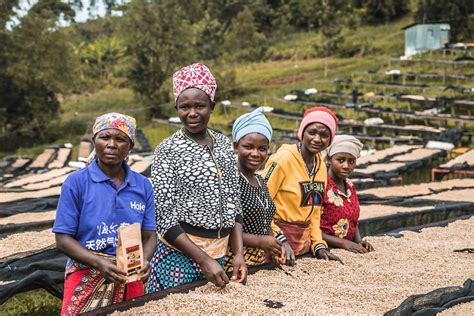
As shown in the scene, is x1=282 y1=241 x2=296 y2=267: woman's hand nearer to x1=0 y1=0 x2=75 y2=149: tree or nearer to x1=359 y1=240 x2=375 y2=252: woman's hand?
x1=359 y1=240 x2=375 y2=252: woman's hand

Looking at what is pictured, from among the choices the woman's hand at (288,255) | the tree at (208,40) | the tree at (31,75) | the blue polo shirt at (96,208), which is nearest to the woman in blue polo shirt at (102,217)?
the blue polo shirt at (96,208)

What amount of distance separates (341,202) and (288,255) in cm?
66

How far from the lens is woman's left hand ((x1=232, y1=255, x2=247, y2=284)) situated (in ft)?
8.08

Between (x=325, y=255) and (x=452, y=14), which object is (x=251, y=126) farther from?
(x=452, y=14)

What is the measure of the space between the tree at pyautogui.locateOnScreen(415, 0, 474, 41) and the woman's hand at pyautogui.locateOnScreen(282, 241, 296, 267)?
27456mm

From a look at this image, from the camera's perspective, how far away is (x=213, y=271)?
2.27m

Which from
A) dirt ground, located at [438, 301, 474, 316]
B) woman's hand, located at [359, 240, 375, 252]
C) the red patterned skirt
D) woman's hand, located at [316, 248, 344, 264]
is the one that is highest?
the red patterned skirt

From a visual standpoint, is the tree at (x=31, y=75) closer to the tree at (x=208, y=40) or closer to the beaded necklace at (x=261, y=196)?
the tree at (x=208, y=40)

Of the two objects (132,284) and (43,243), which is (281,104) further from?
(132,284)

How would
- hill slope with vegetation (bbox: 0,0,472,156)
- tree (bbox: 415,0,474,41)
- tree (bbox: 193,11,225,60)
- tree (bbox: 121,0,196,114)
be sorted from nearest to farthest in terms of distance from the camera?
hill slope with vegetation (bbox: 0,0,472,156) → tree (bbox: 121,0,196,114) → tree (bbox: 415,0,474,41) → tree (bbox: 193,11,225,60)

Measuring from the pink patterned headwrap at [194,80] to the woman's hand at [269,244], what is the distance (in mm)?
723

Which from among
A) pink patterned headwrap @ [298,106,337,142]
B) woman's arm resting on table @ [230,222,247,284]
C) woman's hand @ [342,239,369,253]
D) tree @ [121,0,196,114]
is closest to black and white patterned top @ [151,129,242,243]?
woman's arm resting on table @ [230,222,247,284]

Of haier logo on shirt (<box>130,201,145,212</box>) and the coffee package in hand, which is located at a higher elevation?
haier logo on shirt (<box>130,201,145,212</box>)

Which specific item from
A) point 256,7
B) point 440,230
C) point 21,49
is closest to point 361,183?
point 440,230
